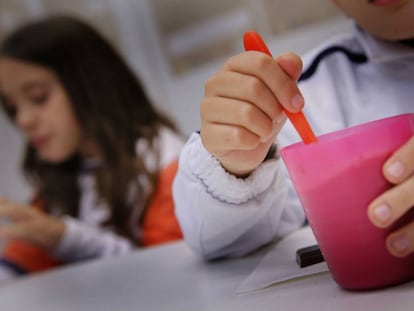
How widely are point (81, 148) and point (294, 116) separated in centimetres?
110

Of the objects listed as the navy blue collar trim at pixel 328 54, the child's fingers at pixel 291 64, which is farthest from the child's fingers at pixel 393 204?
the navy blue collar trim at pixel 328 54

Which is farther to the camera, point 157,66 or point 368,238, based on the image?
point 157,66

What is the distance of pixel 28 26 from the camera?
1.46 meters

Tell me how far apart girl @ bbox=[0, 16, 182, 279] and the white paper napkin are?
60cm

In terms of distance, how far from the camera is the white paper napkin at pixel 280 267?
1.49 feet

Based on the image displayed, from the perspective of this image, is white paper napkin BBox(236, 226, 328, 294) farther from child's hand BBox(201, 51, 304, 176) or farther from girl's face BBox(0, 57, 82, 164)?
girl's face BBox(0, 57, 82, 164)

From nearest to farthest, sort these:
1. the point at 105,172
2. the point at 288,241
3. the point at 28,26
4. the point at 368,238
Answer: the point at 368,238
the point at 288,241
the point at 105,172
the point at 28,26

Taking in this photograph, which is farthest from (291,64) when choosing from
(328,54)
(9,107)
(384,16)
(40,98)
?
(9,107)

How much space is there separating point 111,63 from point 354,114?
34.4 inches

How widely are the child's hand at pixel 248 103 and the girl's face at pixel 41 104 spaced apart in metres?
0.96

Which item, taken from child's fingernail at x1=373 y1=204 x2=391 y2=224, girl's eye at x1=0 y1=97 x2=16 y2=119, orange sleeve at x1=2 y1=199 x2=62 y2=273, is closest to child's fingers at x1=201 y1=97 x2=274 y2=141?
child's fingernail at x1=373 y1=204 x2=391 y2=224

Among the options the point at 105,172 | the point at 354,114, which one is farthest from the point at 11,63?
the point at 354,114

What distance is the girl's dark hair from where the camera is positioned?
51.9 inches

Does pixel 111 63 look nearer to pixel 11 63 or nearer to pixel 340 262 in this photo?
pixel 11 63
